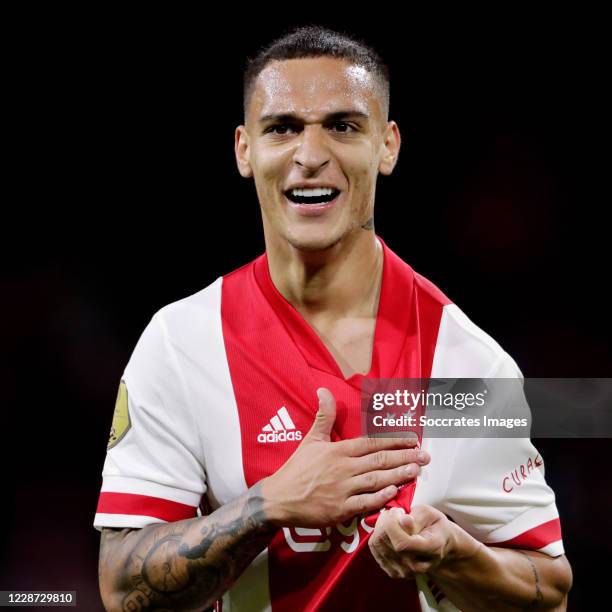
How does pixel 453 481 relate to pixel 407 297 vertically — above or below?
below

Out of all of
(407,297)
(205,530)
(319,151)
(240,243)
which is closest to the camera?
(205,530)

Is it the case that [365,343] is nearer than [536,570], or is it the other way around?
[536,570]

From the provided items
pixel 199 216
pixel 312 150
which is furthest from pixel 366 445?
pixel 199 216

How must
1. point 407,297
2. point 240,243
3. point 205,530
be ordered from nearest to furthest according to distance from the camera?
point 205,530, point 407,297, point 240,243

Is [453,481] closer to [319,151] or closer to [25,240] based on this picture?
[319,151]

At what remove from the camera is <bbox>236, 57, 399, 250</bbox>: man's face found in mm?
1630

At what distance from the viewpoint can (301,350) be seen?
1.66 meters

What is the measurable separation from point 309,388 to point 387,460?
0.73 feet

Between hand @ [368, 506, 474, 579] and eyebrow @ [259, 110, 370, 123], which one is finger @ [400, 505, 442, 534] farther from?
eyebrow @ [259, 110, 370, 123]

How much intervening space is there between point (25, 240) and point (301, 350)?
1.37 m

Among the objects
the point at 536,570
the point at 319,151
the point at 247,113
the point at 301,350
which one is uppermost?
the point at 247,113

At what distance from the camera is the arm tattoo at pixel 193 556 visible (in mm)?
1480

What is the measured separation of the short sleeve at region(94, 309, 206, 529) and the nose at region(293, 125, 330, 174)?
40cm

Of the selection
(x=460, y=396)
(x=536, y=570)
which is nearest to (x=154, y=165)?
(x=460, y=396)
